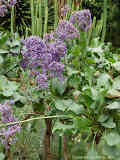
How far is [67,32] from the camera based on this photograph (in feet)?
4.20

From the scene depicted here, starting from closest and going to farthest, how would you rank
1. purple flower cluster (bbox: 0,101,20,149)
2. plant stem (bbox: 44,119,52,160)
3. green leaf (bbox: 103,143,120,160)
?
green leaf (bbox: 103,143,120,160), purple flower cluster (bbox: 0,101,20,149), plant stem (bbox: 44,119,52,160)

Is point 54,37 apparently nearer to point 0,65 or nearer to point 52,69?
point 52,69

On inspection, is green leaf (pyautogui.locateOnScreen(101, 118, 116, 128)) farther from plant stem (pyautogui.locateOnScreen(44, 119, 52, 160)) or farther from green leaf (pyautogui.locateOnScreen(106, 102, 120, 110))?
plant stem (pyautogui.locateOnScreen(44, 119, 52, 160))

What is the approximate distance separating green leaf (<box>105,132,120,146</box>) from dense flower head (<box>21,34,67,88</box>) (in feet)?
1.23

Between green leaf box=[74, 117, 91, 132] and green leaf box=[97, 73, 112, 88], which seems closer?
green leaf box=[74, 117, 91, 132]

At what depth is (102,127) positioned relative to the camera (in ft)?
4.46

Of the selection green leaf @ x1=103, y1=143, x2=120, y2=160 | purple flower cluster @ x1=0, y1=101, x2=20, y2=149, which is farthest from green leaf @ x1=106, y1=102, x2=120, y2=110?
purple flower cluster @ x1=0, y1=101, x2=20, y2=149

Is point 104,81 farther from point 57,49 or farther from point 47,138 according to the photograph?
point 47,138

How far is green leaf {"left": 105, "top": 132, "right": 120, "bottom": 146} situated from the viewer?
3.82 ft

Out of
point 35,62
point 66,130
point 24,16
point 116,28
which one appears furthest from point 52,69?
point 116,28

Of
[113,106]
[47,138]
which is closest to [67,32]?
[113,106]

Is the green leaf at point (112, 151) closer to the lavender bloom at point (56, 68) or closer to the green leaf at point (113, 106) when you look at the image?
the green leaf at point (113, 106)

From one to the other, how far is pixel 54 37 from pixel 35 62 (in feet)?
0.56

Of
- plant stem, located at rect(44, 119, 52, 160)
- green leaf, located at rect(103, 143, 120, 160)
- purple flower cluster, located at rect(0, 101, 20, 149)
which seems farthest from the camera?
plant stem, located at rect(44, 119, 52, 160)
